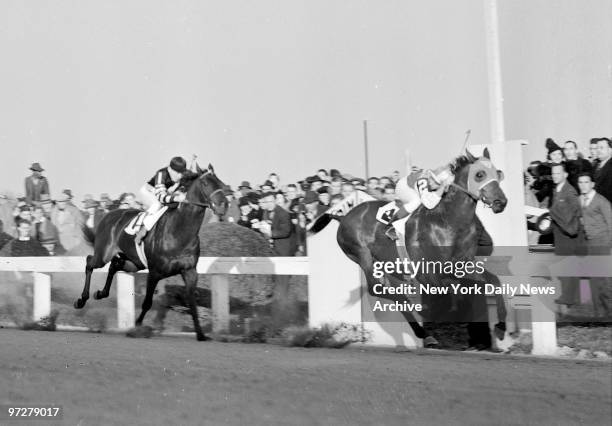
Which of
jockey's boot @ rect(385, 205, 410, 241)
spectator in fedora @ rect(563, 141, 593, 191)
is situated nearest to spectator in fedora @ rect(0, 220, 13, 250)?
jockey's boot @ rect(385, 205, 410, 241)

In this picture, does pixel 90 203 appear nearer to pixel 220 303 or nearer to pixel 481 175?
pixel 220 303

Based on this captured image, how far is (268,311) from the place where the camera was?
33.1 ft

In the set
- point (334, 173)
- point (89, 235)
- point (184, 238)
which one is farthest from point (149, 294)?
point (334, 173)

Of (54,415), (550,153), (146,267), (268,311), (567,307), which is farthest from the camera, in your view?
(146,267)

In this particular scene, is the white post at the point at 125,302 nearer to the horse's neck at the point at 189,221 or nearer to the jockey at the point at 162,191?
the jockey at the point at 162,191

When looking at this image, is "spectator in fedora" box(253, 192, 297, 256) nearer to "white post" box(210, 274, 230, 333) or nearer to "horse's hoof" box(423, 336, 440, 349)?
"white post" box(210, 274, 230, 333)

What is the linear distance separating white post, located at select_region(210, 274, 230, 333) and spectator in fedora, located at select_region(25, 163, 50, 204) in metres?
5.10

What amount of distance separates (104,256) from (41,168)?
3983 mm

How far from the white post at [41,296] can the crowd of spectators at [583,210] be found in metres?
6.56

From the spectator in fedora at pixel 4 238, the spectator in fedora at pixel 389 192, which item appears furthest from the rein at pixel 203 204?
the spectator in fedora at pixel 4 238

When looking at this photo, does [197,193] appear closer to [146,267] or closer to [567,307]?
[146,267]

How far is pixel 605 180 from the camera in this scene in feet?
26.1

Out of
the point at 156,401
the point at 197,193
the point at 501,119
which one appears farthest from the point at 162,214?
the point at 156,401

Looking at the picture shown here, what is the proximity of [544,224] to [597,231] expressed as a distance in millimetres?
792
